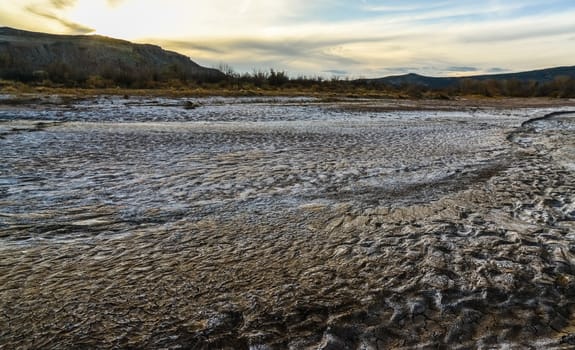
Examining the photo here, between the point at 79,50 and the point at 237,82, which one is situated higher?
the point at 79,50

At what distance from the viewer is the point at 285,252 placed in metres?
2.58

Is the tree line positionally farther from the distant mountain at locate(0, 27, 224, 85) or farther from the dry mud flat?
the distant mountain at locate(0, 27, 224, 85)

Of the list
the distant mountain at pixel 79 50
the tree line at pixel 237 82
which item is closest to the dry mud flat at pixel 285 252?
the tree line at pixel 237 82

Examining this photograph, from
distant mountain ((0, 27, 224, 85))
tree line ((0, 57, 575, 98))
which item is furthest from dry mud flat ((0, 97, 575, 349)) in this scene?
distant mountain ((0, 27, 224, 85))

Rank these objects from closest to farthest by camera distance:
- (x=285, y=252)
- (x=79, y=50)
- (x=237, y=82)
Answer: (x=285, y=252) < (x=237, y=82) < (x=79, y=50)

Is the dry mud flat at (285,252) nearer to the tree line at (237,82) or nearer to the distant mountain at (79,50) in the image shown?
the tree line at (237,82)

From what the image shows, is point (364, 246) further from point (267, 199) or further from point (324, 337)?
point (267, 199)

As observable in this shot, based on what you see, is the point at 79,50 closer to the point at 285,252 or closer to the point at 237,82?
the point at 237,82

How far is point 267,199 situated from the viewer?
366 centimetres

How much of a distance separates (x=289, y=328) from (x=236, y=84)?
97.2ft

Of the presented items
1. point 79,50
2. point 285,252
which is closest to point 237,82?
point 285,252

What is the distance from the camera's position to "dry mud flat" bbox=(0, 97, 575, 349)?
1792mm

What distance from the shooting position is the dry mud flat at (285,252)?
179cm

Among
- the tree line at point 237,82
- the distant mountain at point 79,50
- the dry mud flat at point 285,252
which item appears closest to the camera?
the dry mud flat at point 285,252
